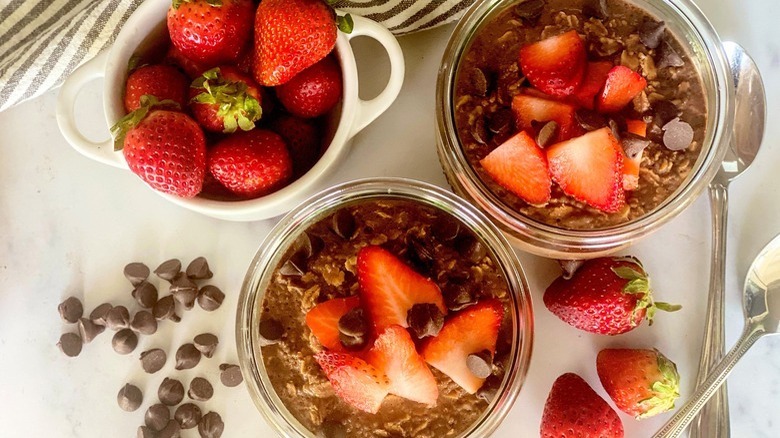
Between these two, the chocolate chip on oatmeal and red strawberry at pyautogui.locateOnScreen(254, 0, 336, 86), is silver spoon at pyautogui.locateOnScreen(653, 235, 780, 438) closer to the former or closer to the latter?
the chocolate chip on oatmeal

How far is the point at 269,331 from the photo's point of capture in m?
1.17

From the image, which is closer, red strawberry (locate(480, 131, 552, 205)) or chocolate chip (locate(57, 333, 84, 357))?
red strawberry (locate(480, 131, 552, 205))

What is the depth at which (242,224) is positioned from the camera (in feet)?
4.51

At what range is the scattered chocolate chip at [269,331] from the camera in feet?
3.84

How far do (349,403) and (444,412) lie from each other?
0.14 meters

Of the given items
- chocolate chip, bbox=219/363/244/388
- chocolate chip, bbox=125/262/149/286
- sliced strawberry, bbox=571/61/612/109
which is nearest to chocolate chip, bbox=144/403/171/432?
chocolate chip, bbox=219/363/244/388

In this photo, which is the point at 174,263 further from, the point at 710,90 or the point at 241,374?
the point at 710,90

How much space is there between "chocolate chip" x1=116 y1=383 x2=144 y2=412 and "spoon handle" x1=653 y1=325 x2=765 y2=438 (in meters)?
0.88

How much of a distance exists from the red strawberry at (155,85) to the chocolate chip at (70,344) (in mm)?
440

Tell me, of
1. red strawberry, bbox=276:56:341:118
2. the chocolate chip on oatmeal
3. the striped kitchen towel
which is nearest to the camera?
the chocolate chip on oatmeal

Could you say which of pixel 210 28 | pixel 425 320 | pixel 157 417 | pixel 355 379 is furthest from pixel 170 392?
pixel 210 28

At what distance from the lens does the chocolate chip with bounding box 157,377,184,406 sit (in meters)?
1.33

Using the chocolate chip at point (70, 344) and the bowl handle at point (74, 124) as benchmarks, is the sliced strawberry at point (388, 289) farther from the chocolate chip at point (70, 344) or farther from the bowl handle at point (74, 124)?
the chocolate chip at point (70, 344)

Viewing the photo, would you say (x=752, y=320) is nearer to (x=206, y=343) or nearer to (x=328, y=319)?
(x=328, y=319)
